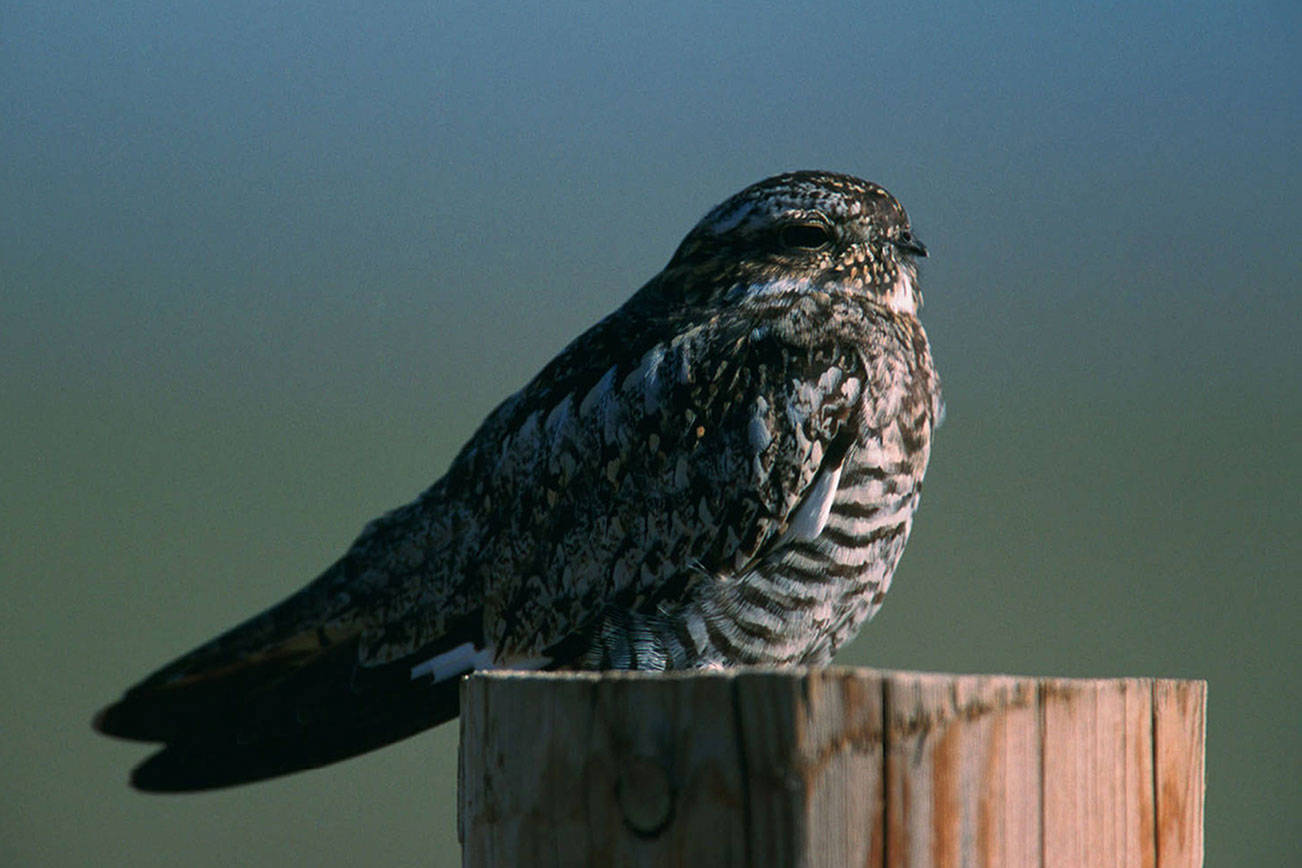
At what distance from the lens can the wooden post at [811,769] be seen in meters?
1.31

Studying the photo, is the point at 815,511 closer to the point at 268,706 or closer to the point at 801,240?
the point at 801,240

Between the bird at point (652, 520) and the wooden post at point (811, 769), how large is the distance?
4.48 ft

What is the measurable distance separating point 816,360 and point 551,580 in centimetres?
80

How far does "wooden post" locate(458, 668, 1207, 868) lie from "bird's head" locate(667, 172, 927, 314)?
192 cm

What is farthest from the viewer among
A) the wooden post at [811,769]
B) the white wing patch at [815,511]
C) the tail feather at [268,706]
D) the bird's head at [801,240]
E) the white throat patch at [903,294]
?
the white throat patch at [903,294]

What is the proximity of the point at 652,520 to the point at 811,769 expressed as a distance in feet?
5.37

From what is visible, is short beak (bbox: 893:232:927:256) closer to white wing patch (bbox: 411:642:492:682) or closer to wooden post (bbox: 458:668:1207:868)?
white wing patch (bbox: 411:642:492:682)

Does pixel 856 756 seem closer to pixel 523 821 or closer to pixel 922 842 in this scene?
pixel 922 842

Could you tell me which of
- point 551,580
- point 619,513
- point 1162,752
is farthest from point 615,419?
point 1162,752

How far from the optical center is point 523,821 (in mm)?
1452

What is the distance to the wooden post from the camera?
4.28ft

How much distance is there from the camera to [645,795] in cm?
135

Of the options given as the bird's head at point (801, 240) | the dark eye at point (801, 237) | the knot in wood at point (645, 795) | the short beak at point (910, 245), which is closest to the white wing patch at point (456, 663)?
the bird's head at point (801, 240)

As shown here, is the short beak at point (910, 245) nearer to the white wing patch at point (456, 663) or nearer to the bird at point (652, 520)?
the bird at point (652, 520)
